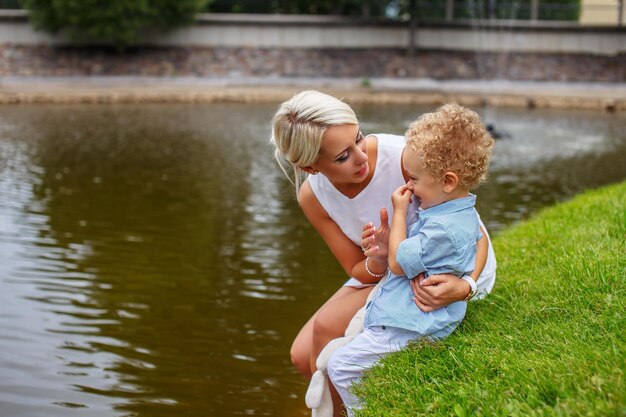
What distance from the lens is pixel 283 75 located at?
29.0 m

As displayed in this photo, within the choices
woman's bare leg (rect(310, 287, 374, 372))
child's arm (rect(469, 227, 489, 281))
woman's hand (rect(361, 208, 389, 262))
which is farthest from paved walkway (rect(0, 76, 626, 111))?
child's arm (rect(469, 227, 489, 281))

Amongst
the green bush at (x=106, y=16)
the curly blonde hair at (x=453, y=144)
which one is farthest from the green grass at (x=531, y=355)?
the green bush at (x=106, y=16)

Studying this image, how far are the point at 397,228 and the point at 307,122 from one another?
61 cm

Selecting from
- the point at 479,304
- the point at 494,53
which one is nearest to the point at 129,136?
the point at 479,304

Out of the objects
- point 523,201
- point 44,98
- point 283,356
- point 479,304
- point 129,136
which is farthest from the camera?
point 44,98

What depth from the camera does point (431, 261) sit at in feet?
11.6

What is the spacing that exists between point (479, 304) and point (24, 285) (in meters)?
→ 4.17

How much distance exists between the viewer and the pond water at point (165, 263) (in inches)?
199

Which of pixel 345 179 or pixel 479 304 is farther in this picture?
pixel 479 304

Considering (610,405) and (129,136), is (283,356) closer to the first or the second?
(610,405)

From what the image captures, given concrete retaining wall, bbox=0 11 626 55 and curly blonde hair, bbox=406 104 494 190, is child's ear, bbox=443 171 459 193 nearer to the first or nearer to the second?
curly blonde hair, bbox=406 104 494 190

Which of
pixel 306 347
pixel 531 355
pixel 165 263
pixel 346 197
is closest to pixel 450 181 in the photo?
pixel 346 197

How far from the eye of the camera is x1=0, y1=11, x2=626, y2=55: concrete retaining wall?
102 ft

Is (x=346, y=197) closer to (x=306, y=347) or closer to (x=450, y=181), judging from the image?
(x=450, y=181)
